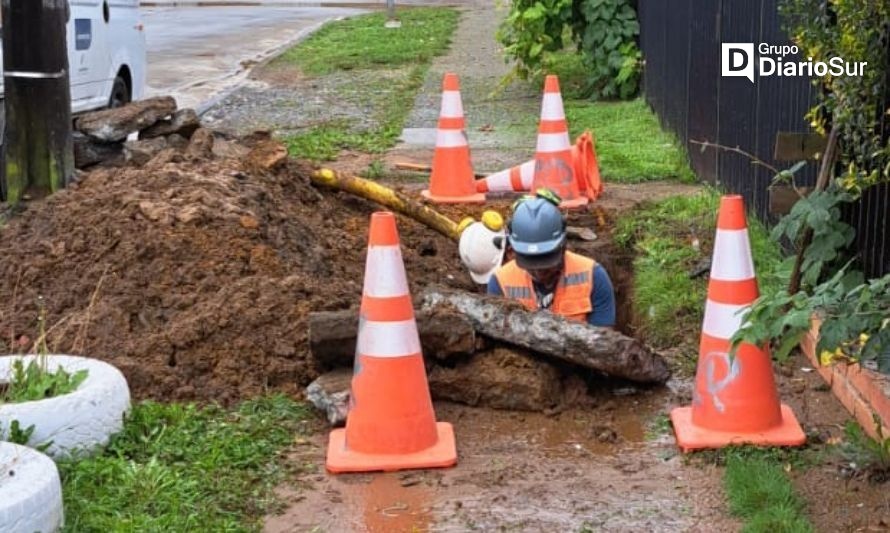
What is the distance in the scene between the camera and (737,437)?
5.12m

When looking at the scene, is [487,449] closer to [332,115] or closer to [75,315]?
[75,315]

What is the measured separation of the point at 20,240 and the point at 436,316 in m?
2.90

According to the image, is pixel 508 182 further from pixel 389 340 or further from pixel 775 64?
pixel 389 340

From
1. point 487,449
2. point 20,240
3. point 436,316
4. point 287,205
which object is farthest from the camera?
point 287,205

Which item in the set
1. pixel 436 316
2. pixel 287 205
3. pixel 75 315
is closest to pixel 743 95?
pixel 287 205

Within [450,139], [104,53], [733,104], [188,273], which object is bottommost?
[188,273]

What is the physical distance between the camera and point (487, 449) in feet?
17.1

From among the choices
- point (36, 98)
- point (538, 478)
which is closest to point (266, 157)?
→ point (36, 98)

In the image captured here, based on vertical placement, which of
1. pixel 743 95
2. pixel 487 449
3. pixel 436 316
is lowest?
pixel 487 449

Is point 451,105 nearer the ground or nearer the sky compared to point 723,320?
nearer the sky

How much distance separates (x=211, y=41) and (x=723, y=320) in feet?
69.1

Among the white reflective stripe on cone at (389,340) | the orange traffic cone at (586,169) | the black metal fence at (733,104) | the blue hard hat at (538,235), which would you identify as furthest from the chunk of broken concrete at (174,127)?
the white reflective stripe on cone at (389,340)

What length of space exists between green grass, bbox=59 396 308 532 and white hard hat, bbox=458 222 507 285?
81.4 inches

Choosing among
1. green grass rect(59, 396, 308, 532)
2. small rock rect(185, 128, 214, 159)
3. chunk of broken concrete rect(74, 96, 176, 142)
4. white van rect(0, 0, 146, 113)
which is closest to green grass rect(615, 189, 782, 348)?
green grass rect(59, 396, 308, 532)
